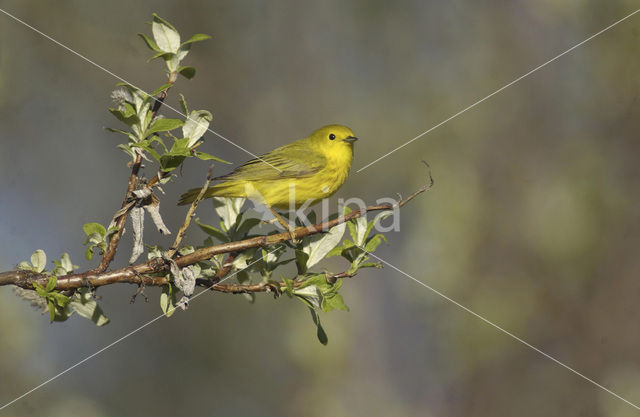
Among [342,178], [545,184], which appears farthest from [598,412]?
[342,178]

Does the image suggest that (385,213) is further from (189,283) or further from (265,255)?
(189,283)

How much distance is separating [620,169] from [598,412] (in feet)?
4.88

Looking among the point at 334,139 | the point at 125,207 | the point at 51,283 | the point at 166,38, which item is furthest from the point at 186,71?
the point at 334,139

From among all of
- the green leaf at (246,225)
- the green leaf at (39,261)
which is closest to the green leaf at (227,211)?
the green leaf at (246,225)

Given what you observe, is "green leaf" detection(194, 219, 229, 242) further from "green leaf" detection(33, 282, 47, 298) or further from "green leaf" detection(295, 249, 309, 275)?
"green leaf" detection(33, 282, 47, 298)

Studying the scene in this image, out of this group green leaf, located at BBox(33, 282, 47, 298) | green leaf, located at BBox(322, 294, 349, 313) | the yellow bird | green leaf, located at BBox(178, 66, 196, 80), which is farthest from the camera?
the yellow bird

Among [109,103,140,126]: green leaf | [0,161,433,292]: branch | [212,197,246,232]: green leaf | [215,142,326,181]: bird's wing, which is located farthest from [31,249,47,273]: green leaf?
[215,142,326,181]: bird's wing

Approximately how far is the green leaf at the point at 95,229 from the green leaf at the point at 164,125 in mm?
307

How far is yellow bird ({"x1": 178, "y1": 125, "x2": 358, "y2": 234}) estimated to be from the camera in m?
3.29

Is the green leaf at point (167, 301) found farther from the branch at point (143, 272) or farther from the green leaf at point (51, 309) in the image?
the green leaf at point (51, 309)

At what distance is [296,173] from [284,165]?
0.18m

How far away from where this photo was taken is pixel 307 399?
3.82 meters

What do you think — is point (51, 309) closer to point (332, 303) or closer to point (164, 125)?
point (164, 125)

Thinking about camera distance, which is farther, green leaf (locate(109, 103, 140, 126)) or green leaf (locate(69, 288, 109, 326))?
green leaf (locate(69, 288, 109, 326))
